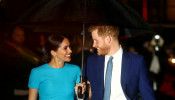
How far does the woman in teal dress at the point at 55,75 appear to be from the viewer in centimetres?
385

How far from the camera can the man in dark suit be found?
3.79m

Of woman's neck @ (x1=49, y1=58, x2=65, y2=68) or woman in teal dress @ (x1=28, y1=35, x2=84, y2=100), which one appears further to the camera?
woman's neck @ (x1=49, y1=58, x2=65, y2=68)

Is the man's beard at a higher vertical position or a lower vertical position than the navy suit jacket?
higher

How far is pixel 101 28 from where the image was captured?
3881mm

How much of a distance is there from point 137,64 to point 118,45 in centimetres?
42

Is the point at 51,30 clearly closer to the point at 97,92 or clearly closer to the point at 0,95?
the point at 97,92

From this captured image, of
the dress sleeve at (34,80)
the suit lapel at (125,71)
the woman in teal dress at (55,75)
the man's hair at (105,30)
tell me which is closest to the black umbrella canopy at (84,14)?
the man's hair at (105,30)

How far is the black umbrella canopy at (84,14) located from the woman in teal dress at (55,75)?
0.82 meters

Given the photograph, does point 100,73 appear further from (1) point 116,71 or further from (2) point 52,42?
(2) point 52,42

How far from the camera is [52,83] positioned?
12.8ft

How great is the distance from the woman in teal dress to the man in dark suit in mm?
395

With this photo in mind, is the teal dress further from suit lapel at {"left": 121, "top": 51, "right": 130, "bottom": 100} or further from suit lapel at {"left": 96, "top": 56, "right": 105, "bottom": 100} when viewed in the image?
suit lapel at {"left": 121, "top": 51, "right": 130, "bottom": 100}

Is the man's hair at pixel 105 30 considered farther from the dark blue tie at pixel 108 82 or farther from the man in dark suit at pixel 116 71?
the dark blue tie at pixel 108 82

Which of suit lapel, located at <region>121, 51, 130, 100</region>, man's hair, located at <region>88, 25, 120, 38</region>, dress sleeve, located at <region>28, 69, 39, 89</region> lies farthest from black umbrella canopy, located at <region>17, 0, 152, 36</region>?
dress sleeve, located at <region>28, 69, 39, 89</region>
